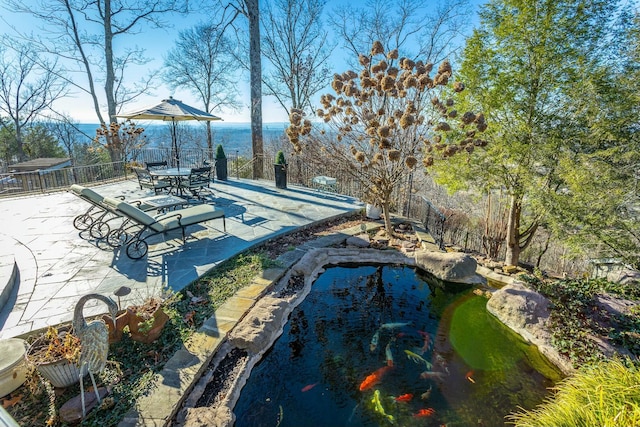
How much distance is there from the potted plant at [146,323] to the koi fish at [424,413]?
2.71 m

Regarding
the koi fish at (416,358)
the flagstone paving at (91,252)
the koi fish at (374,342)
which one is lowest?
the koi fish at (416,358)

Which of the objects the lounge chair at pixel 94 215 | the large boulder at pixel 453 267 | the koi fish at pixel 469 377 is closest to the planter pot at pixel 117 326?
the lounge chair at pixel 94 215

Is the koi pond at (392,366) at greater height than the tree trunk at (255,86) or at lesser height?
lesser

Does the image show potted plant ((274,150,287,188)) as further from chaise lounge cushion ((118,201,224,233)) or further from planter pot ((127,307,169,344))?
planter pot ((127,307,169,344))

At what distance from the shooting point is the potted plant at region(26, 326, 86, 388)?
7.86 ft

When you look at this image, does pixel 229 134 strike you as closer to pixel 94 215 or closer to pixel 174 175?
pixel 174 175

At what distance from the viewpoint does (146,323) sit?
3.04m

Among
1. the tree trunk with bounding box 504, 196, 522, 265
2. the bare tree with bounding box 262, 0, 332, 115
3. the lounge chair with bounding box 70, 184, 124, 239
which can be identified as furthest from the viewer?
the bare tree with bounding box 262, 0, 332, 115

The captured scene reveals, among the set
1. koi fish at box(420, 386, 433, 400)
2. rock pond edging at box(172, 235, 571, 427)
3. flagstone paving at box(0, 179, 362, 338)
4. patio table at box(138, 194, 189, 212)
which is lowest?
koi fish at box(420, 386, 433, 400)

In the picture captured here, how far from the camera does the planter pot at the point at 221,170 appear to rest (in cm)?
1134

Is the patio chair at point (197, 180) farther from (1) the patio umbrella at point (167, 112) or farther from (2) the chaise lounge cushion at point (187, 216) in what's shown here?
(2) the chaise lounge cushion at point (187, 216)

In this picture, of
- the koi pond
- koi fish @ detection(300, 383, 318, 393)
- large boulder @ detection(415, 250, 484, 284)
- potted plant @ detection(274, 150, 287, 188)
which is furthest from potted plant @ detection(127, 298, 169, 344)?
potted plant @ detection(274, 150, 287, 188)

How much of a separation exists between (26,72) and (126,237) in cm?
2223

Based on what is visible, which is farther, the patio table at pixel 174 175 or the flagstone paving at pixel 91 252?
the patio table at pixel 174 175
